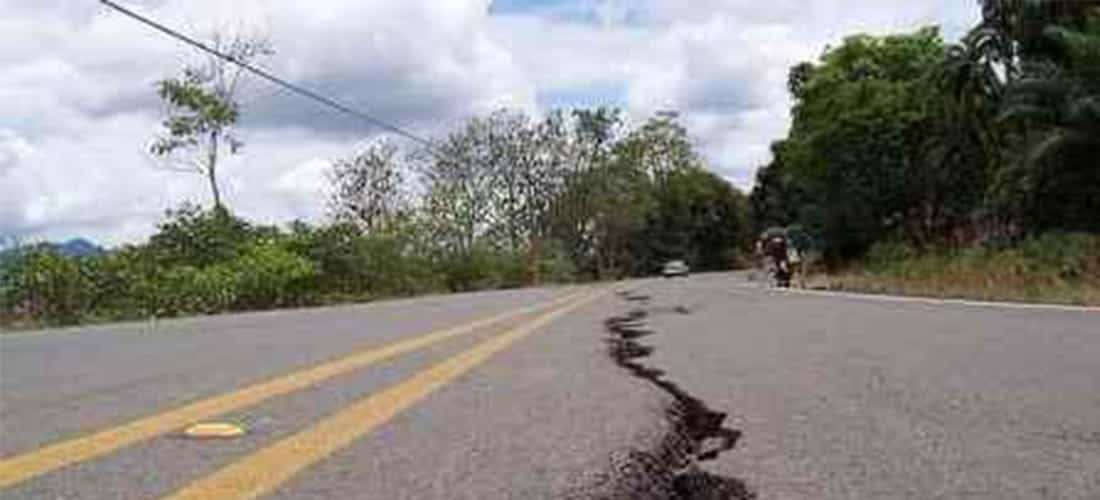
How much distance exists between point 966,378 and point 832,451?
3.25m

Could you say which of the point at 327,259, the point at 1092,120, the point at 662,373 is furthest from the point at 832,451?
the point at 327,259

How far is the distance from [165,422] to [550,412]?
6.16 ft

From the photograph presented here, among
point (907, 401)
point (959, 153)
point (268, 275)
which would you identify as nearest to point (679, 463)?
point (907, 401)

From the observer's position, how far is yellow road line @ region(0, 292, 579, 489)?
6.28 metres

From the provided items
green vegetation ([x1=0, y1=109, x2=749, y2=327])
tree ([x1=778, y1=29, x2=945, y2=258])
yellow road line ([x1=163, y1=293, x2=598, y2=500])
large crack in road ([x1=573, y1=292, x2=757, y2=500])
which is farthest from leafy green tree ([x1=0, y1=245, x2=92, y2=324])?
tree ([x1=778, y1=29, x2=945, y2=258])

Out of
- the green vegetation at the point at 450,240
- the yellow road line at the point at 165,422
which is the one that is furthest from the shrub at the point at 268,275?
the yellow road line at the point at 165,422

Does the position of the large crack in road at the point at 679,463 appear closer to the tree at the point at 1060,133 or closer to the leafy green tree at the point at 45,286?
the leafy green tree at the point at 45,286

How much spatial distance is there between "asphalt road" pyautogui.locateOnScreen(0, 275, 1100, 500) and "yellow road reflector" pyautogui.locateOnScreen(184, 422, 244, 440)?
0.10 m

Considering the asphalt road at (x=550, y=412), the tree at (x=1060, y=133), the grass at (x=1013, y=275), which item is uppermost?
the tree at (x=1060, y=133)

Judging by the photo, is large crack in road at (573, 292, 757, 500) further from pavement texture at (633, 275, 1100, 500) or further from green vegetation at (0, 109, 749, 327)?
green vegetation at (0, 109, 749, 327)

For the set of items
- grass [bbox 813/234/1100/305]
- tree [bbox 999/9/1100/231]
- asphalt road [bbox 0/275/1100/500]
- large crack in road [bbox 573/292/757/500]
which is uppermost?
tree [bbox 999/9/1100/231]

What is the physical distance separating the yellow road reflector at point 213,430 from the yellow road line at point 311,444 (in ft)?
0.98

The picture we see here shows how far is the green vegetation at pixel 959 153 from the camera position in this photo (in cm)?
3300

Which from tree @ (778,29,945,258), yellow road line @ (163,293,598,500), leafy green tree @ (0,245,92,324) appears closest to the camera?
yellow road line @ (163,293,598,500)
